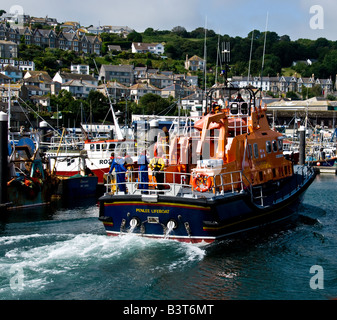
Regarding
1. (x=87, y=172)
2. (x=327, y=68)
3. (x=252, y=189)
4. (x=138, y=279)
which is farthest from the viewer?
(x=327, y=68)

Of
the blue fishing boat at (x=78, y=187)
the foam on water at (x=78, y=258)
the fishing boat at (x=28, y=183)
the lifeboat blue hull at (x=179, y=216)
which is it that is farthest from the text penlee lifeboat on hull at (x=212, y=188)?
the blue fishing boat at (x=78, y=187)

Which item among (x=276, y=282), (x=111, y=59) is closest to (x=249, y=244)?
(x=276, y=282)

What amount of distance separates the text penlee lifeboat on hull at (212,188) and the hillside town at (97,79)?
48412 millimetres

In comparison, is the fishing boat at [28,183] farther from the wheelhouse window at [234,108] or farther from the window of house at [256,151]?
the window of house at [256,151]

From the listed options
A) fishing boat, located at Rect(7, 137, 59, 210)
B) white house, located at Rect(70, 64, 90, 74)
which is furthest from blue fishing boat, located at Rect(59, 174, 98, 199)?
white house, located at Rect(70, 64, 90, 74)

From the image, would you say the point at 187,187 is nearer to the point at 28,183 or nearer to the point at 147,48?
the point at 28,183

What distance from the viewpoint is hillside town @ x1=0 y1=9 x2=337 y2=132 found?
105m

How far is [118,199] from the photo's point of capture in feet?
49.7

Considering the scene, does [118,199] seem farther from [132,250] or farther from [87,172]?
[87,172]

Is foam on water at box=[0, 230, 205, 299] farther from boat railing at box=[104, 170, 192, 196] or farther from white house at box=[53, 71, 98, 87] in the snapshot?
white house at box=[53, 71, 98, 87]

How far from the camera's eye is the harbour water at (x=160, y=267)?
11617 mm

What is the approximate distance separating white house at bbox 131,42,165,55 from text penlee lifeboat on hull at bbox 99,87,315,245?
535 ft

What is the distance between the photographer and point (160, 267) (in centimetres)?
1306

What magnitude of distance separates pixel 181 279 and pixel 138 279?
116cm
